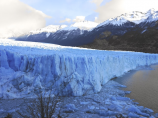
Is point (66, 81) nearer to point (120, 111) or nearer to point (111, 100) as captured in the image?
point (111, 100)

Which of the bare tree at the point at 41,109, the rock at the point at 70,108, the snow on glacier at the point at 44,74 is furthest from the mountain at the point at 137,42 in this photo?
the bare tree at the point at 41,109

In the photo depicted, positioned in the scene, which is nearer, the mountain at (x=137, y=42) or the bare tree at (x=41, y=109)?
the bare tree at (x=41, y=109)

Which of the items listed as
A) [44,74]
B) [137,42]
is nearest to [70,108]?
[44,74]

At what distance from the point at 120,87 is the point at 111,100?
8.62 feet

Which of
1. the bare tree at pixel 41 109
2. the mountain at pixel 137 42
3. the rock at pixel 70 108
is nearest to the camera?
the bare tree at pixel 41 109

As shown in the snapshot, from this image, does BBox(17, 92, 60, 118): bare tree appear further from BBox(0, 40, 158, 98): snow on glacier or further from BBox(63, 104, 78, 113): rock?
BBox(0, 40, 158, 98): snow on glacier

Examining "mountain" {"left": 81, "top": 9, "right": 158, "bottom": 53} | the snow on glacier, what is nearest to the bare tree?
the snow on glacier

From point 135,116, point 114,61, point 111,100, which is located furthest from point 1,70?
point 114,61

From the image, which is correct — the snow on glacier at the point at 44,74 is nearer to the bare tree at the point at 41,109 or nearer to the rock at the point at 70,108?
the rock at the point at 70,108

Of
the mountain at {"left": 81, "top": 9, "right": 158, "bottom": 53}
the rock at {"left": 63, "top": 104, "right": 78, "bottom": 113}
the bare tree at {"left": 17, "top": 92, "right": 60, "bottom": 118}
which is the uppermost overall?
the mountain at {"left": 81, "top": 9, "right": 158, "bottom": 53}

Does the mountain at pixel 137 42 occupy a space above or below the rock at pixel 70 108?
above

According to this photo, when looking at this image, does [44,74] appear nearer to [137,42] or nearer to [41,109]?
[41,109]

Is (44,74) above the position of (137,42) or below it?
below

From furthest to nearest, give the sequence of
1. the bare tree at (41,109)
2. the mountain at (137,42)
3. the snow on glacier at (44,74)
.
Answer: the mountain at (137,42)
the snow on glacier at (44,74)
the bare tree at (41,109)
